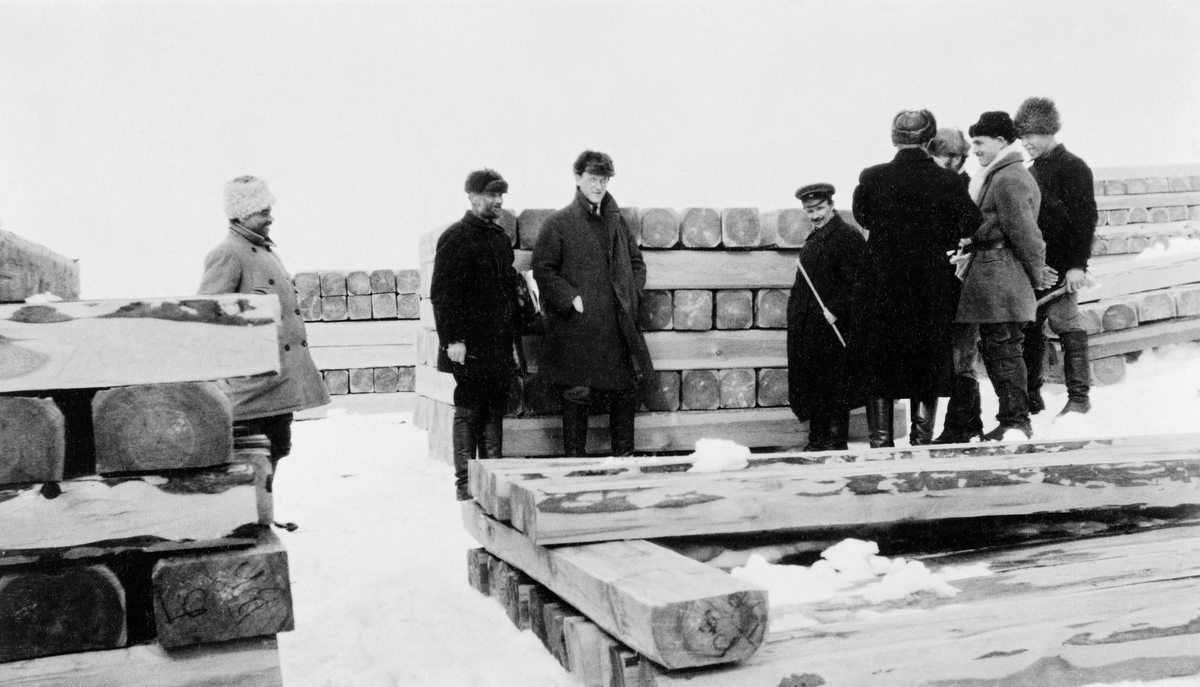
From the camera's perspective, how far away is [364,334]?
11.5 meters

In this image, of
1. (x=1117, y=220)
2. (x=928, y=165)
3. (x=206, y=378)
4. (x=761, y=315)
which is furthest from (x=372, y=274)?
(x=206, y=378)

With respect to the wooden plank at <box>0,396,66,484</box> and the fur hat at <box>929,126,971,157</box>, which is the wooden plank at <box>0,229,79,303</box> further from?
the fur hat at <box>929,126,971,157</box>

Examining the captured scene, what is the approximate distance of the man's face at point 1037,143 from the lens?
6.36 metres

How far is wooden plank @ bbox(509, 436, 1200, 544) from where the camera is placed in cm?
342

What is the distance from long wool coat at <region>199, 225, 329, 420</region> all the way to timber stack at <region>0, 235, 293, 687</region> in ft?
6.70

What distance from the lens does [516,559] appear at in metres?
3.94

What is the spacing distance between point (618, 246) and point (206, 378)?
11.8ft

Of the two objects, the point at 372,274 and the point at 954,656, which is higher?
the point at 372,274

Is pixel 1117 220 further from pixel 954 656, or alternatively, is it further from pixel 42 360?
pixel 42 360

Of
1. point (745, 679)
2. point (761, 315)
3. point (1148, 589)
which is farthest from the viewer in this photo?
point (761, 315)

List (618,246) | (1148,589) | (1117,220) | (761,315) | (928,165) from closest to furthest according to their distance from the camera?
1. (1148,589)
2. (928,165)
3. (618,246)
4. (761,315)
5. (1117,220)

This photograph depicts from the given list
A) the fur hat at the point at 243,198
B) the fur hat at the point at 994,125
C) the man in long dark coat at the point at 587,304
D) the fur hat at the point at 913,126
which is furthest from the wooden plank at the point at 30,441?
the fur hat at the point at 994,125

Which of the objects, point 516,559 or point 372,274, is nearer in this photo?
point 516,559

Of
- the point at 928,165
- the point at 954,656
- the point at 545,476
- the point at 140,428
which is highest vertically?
the point at 928,165
